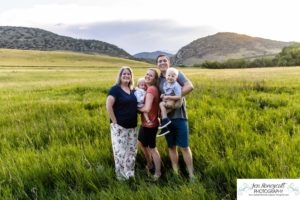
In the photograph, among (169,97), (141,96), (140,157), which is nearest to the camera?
(169,97)

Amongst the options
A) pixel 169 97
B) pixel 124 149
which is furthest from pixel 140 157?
pixel 169 97

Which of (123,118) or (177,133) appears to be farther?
(123,118)

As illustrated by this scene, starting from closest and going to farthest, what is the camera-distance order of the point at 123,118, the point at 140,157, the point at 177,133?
the point at 177,133
the point at 123,118
the point at 140,157

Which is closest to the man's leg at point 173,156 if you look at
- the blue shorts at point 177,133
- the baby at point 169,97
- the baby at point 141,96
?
the blue shorts at point 177,133

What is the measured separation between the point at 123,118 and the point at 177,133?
35.7 inches

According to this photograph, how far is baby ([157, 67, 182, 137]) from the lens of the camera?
5.34 meters

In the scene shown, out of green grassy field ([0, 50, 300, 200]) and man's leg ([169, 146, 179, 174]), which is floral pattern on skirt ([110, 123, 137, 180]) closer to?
green grassy field ([0, 50, 300, 200])

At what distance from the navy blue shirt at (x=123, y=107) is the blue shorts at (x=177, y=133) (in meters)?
0.66

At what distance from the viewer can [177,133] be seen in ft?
18.2

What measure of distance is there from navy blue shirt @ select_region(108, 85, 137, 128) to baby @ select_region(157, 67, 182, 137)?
20.6 inches

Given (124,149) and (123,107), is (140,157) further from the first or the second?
(123,107)

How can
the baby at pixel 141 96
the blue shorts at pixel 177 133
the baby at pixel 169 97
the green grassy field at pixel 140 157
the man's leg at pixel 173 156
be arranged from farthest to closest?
1. the baby at pixel 141 96
2. the man's leg at pixel 173 156
3. the blue shorts at pixel 177 133
4. the baby at pixel 169 97
5. the green grassy field at pixel 140 157

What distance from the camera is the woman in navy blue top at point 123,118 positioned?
5.59m

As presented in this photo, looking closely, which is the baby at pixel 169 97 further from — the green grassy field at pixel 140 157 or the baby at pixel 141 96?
the green grassy field at pixel 140 157
